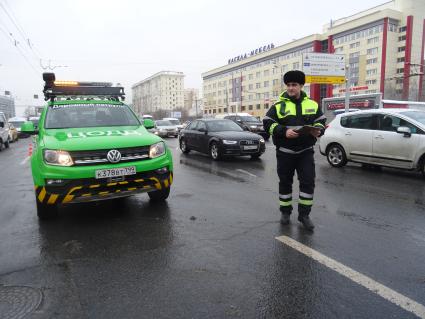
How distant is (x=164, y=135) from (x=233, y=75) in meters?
86.1

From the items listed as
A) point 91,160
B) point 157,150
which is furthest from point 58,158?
point 157,150

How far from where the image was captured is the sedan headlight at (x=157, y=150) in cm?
522

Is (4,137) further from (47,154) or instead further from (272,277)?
(272,277)

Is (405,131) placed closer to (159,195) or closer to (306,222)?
(306,222)

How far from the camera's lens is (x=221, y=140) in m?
11.6

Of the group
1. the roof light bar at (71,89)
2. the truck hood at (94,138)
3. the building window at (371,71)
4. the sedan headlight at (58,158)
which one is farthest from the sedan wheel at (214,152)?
the building window at (371,71)

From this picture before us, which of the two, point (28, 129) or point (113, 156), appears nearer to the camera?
point (113, 156)

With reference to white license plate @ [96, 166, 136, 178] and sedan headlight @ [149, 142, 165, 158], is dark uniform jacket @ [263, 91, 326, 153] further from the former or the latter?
white license plate @ [96, 166, 136, 178]

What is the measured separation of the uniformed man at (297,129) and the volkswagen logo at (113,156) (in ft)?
6.67

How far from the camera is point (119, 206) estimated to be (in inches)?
227

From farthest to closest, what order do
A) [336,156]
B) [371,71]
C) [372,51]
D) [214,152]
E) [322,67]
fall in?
[371,71]
[372,51]
[322,67]
[214,152]
[336,156]

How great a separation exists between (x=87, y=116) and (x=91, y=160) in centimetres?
167

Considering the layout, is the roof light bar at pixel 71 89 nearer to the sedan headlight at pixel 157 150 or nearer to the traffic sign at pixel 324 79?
the sedan headlight at pixel 157 150

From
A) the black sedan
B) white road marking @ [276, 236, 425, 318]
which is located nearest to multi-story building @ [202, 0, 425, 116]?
the black sedan
